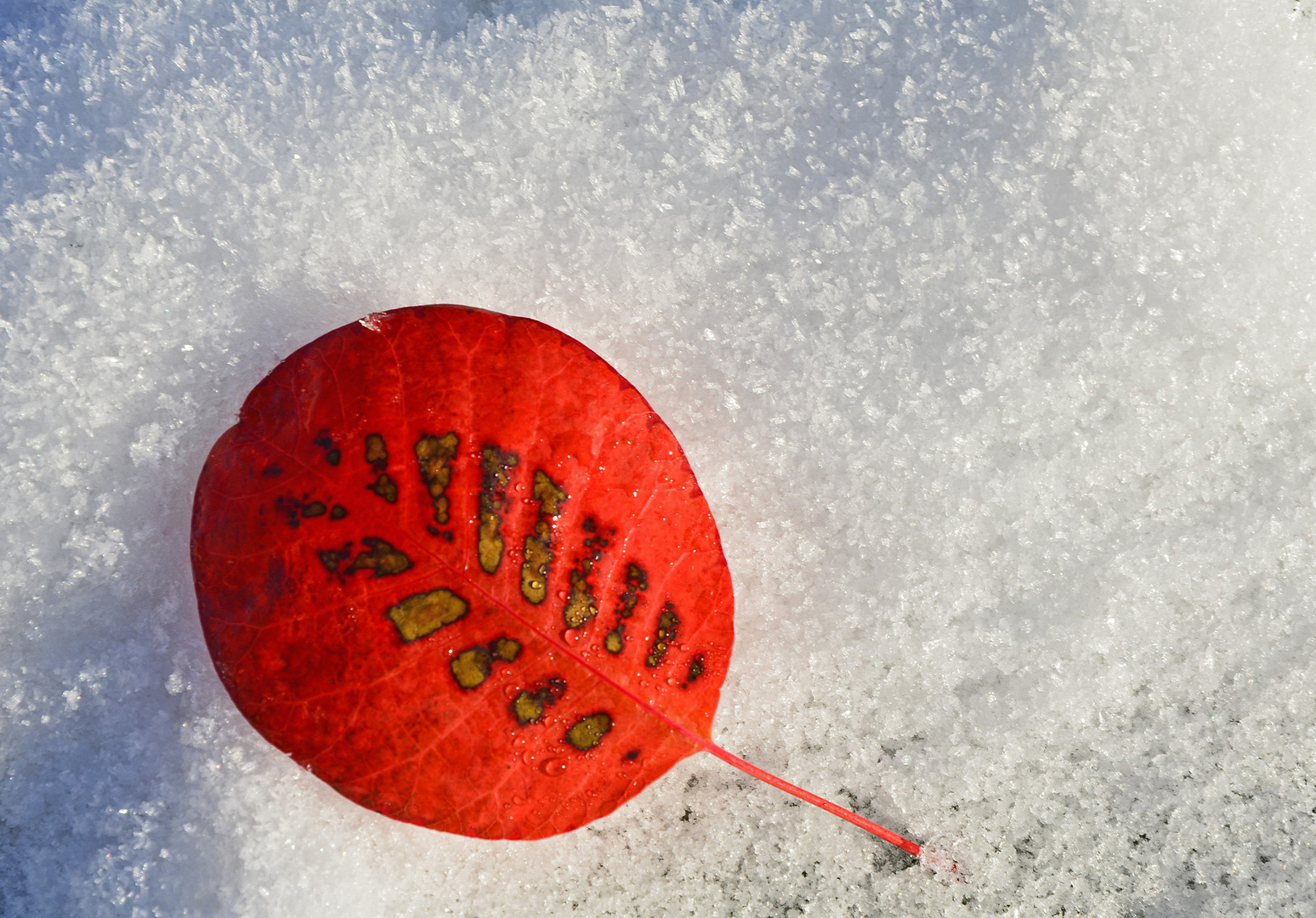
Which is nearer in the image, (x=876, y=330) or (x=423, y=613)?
(x=423, y=613)

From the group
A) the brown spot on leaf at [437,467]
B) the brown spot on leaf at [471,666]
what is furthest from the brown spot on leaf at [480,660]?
the brown spot on leaf at [437,467]

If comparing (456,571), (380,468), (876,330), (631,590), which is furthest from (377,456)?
(876,330)

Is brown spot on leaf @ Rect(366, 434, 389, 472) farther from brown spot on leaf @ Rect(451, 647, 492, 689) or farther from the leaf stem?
the leaf stem

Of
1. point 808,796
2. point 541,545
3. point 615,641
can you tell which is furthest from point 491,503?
point 808,796

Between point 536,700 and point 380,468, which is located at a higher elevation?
point 380,468

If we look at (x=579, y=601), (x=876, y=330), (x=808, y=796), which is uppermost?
(x=876, y=330)

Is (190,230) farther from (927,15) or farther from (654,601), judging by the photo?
(927,15)

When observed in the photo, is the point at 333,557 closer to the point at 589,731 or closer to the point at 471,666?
the point at 471,666

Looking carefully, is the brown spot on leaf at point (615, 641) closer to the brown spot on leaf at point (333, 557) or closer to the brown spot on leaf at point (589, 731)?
the brown spot on leaf at point (589, 731)
